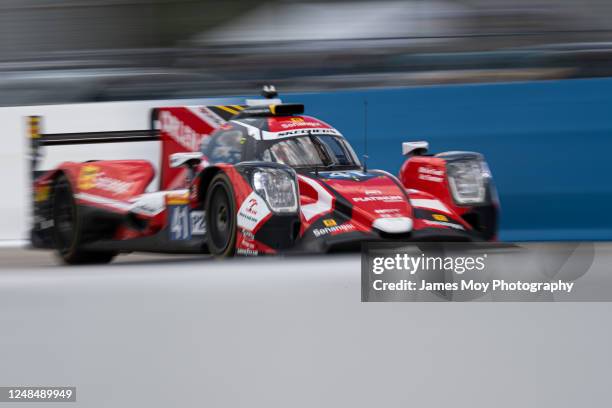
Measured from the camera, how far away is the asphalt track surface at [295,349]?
3621mm

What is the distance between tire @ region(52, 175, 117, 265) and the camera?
8562mm

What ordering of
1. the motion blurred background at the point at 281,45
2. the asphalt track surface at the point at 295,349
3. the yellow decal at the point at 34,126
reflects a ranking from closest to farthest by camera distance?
the asphalt track surface at the point at 295,349
the yellow decal at the point at 34,126
the motion blurred background at the point at 281,45

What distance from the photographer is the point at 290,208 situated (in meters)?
7.10

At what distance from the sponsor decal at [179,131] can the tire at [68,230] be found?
877mm

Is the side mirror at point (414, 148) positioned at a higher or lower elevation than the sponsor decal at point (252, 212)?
higher

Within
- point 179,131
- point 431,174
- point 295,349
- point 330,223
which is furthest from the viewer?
point 179,131

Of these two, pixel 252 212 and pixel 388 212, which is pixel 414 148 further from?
pixel 252 212

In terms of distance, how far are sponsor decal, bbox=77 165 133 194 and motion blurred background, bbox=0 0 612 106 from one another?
42.5 inches

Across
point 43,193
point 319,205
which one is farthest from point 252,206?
point 43,193

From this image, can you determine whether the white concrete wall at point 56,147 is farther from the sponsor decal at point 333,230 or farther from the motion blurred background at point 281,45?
the sponsor decal at point 333,230

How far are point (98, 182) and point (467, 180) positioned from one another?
2739mm

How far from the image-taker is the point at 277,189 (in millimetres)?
7086

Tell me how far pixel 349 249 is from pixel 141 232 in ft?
5.96

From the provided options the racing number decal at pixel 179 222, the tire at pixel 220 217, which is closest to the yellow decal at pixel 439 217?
the tire at pixel 220 217
